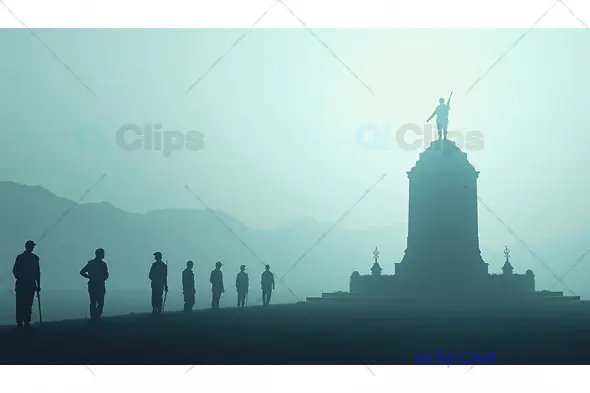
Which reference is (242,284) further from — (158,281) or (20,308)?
(20,308)

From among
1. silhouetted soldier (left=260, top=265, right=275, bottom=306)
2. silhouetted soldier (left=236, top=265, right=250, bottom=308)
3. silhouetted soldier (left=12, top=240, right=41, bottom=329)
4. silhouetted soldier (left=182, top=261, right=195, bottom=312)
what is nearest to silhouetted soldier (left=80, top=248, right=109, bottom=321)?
silhouetted soldier (left=12, top=240, right=41, bottom=329)

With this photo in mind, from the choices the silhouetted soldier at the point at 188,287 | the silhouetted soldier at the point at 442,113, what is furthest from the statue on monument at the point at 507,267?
the silhouetted soldier at the point at 188,287

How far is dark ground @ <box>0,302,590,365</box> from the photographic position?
31.4 ft

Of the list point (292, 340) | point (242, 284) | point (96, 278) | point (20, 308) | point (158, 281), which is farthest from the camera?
point (242, 284)

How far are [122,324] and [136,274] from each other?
17375 cm

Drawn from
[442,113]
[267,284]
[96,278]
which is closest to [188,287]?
[267,284]

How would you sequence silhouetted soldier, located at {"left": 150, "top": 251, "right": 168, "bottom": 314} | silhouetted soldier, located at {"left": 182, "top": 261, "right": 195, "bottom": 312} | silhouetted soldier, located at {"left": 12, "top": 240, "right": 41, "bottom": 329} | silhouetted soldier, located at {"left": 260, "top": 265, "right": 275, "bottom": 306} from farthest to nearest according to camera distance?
silhouetted soldier, located at {"left": 260, "top": 265, "right": 275, "bottom": 306}, silhouetted soldier, located at {"left": 182, "top": 261, "right": 195, "bottom": 312}, silhouetted soldier, located at {"left": 150, "top": 251, "right": 168, "bottom": 314}, silhouetted soldier, located at {"left": 12, "top": 240, "right": 41, "bottom": 329}

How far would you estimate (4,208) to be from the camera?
585 feet

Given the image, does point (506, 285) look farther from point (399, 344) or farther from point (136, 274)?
point (136, 274)

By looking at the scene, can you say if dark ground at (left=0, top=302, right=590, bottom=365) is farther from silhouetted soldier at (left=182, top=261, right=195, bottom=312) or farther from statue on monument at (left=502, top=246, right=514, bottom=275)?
statue on monument at (left=502, top=246, right=514, bottom=275)

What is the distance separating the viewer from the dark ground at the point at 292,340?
31.4 feet

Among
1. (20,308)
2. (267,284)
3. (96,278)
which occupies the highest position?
(267,284)

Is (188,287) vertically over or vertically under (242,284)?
under

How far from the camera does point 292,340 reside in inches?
441
